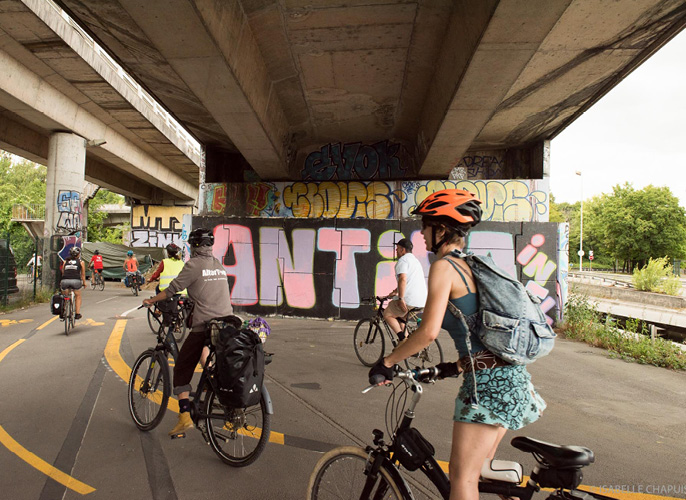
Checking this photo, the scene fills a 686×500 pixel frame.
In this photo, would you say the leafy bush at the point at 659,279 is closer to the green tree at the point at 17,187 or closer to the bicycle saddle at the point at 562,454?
the bicycle saddle at the point at 562,454

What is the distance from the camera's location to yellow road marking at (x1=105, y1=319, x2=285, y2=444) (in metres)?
4.06

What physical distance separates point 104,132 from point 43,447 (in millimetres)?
16882

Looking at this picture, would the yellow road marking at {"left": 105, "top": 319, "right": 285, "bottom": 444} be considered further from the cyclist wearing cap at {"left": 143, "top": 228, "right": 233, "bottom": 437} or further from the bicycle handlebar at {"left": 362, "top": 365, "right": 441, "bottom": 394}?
the bicycle handlebar at {"left": 362, "top": 365, "right": 441, "bottom": 394}

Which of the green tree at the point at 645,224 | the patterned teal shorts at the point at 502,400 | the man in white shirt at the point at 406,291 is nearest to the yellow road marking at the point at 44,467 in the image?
the patterned teal shorts at the point at 502,400

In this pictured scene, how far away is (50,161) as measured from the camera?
16172 millimetres

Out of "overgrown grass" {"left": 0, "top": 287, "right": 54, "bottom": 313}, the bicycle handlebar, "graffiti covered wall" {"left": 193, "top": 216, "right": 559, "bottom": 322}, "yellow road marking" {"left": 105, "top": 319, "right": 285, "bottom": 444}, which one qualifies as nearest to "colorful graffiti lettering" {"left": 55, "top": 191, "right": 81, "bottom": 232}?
"overgrown grass" {"left": 0, "top": 287, "right": 54, "bottom": 313}

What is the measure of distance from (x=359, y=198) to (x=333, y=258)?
1889mm

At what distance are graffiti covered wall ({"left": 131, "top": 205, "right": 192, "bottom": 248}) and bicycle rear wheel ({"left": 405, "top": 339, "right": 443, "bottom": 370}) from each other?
1166 inches

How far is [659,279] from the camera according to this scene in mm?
19359

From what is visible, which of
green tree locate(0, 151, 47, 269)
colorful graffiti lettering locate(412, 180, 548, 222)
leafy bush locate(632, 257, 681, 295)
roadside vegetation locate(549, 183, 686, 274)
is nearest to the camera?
colorful graffiti lettering locate(412, 180, 548, 222)

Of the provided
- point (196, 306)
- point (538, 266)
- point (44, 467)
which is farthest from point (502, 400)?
point (538, 266)

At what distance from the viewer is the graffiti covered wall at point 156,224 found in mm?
32781

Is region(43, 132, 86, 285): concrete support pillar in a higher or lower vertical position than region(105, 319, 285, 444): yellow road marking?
higher

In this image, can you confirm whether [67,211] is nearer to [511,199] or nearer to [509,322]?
[511,199]
